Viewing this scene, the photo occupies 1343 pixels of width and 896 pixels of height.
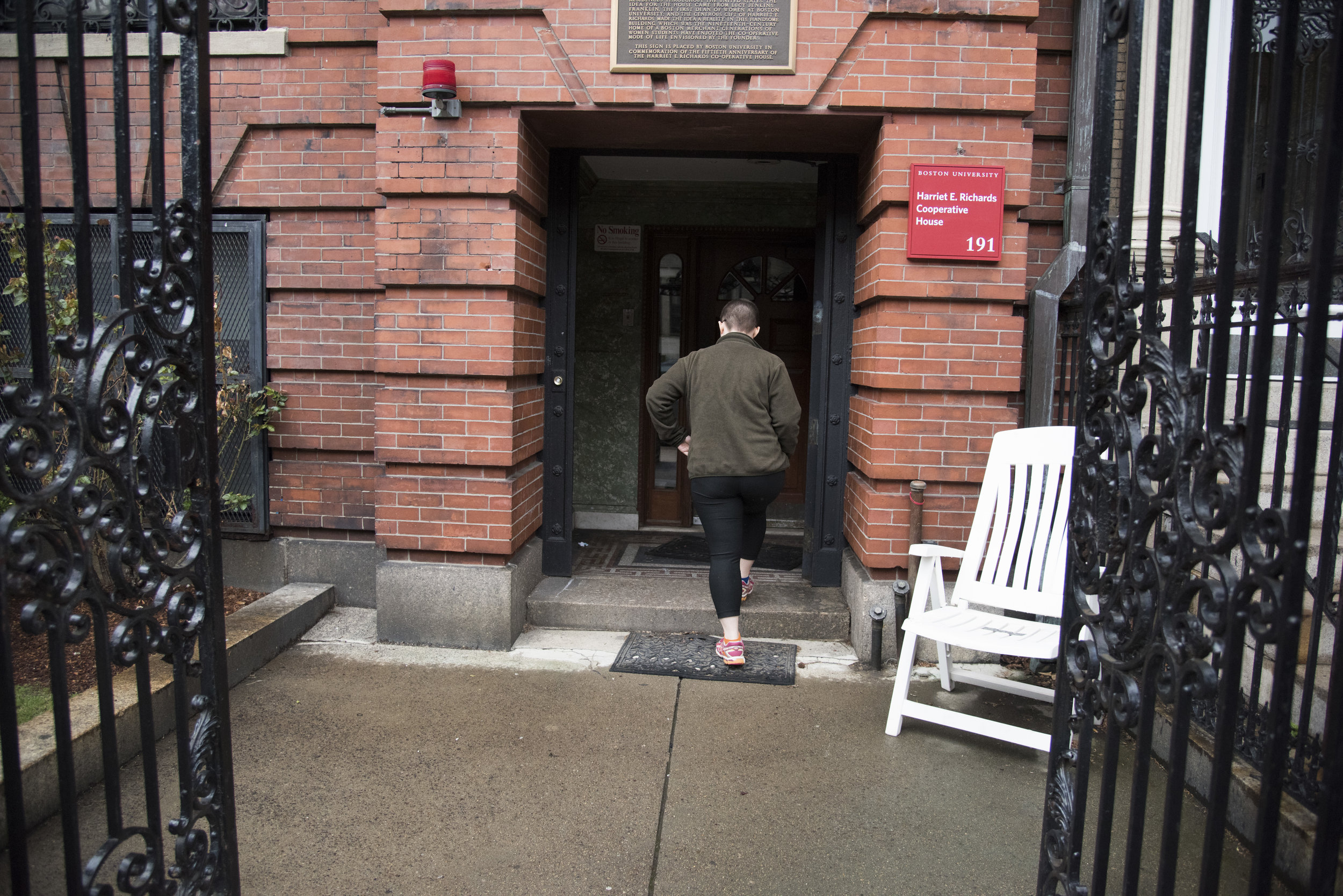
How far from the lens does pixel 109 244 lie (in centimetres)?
537

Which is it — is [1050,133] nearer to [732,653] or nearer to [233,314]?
[732,653]

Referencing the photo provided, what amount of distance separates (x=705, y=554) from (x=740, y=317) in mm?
2331

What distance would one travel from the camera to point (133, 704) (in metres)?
3.56

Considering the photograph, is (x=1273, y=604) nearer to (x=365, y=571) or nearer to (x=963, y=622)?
(x=963, y=622)

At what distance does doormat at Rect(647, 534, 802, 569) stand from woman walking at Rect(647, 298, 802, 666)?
1445 mm

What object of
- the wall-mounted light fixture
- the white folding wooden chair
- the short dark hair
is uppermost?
the wall-mounted light fixture

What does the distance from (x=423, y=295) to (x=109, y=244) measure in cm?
216

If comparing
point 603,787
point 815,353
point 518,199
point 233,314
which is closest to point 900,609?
point 815,353

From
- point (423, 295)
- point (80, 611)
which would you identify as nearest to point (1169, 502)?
point (423, 295)

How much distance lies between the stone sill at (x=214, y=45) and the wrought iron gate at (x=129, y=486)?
3.48 meters

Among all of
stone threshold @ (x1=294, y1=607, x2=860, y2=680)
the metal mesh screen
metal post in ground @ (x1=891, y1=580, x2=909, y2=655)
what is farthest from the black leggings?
the metal mesh screen

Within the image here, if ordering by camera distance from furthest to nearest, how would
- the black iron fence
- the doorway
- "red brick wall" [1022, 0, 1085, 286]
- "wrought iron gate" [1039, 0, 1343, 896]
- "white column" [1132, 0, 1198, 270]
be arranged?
the doorway, the black iron fence, "white column" [1132, 0, 1198, 270], "red brick wall" [1022, 0, 1085, 286], "wrought iron gate" [1039, 0, 1343, 896]

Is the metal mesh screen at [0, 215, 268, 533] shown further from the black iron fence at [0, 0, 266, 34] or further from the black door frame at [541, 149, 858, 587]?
the black door frame at [541, 149, 858, 587]

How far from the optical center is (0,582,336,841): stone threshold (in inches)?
121
